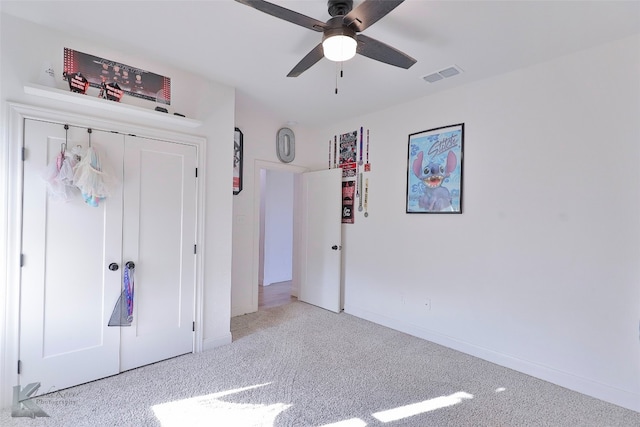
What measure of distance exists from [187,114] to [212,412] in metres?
2.56

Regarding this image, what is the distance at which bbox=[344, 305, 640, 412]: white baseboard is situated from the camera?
2258 mm

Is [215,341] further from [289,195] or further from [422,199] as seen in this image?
[289,195]

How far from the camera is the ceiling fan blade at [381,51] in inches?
73.2

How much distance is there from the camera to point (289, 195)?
6.39 metres

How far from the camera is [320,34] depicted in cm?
232

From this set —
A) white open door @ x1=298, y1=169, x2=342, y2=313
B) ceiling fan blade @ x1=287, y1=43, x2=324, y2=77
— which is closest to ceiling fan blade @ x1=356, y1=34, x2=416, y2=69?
ceiling fan blade @ x1=287, y1=43, x2=324, y2=77

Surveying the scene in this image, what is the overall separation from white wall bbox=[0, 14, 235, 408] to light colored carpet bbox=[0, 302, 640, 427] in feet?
1.84

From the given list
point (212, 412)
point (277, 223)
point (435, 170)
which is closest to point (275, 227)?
point (277, 223)

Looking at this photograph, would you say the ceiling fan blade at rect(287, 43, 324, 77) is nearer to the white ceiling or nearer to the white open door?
the white ceiling

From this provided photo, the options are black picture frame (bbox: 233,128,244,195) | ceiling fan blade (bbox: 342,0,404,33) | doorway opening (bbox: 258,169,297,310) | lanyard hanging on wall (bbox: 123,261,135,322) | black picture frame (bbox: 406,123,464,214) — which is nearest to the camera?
ceiling fan blade (bbox: 342,0,404,33)

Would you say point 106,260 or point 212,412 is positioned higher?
point 106,260

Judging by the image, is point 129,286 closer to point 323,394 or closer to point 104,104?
point 104,104

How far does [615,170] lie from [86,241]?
4173mm

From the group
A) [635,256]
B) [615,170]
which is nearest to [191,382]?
[635,256]
